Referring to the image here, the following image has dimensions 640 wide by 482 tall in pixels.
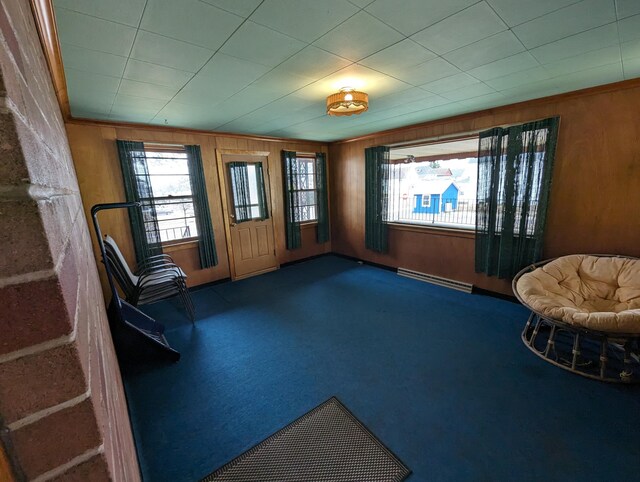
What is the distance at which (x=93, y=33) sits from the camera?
4.42ft

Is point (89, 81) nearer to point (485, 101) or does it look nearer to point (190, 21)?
point (190, 21)

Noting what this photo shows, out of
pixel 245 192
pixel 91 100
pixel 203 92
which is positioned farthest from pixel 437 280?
pixel 91 100

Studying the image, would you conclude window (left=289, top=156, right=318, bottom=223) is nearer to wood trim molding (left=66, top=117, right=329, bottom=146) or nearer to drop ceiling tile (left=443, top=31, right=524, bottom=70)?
wood trim molding (left=66, top=117, right=329, bottom=146)

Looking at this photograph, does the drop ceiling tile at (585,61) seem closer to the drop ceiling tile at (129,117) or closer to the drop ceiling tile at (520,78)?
the drop ceiling tile at (520,78)

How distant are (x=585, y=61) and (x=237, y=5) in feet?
7.54

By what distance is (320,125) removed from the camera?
11.7 ft

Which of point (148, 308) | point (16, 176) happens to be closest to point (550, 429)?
→ point (16, 176)

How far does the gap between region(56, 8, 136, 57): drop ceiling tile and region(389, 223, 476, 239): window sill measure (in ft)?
11.8

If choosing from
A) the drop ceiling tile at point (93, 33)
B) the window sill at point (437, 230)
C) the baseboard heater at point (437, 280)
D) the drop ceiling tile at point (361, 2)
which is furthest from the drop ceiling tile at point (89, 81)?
the baseboard heater at point (437, 280)

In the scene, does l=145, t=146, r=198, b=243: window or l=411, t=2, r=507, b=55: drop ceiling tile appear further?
l=145, t=146, r=198, b=243: window

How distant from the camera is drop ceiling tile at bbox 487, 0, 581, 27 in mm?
1242

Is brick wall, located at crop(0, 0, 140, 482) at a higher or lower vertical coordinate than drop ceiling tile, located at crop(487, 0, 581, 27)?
lower

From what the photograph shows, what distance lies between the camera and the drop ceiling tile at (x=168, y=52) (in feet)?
4.72

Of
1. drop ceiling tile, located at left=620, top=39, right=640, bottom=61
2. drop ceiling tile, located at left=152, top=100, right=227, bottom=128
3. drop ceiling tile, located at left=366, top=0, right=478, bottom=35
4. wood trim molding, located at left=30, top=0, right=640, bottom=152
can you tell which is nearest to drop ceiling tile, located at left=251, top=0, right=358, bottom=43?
drop ceiling tile, located at left=366, top=0, right=478, bottom=35
